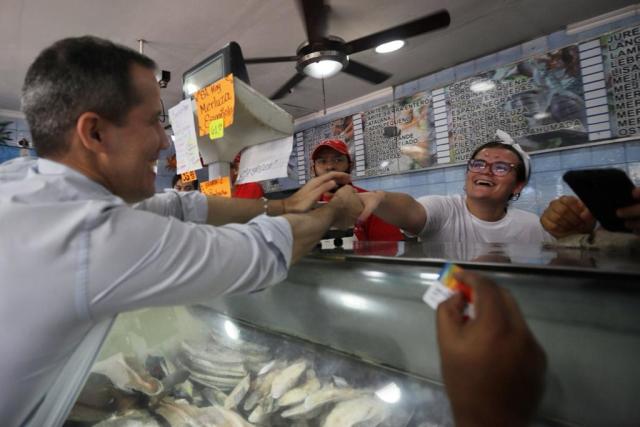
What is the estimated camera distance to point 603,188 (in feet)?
2.88

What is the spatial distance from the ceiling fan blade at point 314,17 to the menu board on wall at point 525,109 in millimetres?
2322

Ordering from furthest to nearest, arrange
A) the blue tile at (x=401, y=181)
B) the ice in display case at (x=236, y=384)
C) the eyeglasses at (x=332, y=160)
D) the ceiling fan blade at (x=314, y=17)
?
the blue tile at (x=401, y=181) → the eyeglasses at (x=332, y=160) → the ceiling fan blade at (x=314, y=17) → the ice in display case at (x=236, y=384)

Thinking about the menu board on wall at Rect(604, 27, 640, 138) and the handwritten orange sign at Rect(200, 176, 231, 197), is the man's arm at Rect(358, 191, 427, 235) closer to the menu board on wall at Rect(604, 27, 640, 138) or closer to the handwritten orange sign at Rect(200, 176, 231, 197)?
the handwritten orange sign at Rect(200, 176, 231, 197)

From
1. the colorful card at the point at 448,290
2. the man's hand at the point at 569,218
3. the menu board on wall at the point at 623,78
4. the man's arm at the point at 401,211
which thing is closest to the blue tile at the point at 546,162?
the menu board on wall at the point at 623,78

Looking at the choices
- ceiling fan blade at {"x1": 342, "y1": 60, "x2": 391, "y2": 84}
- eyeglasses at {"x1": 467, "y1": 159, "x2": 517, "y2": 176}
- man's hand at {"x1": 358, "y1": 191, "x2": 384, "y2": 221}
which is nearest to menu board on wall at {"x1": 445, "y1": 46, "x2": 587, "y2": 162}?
ceiling fan blade at {"x1": 342, "y1": 60, "x2": 391, "y2": 84}

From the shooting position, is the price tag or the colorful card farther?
the price tag

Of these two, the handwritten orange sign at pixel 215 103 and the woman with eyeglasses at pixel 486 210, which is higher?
the handwritten orange sign at pixel 215 103

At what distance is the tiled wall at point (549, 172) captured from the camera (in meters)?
3.49

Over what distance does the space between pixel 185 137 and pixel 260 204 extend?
1.98 ft

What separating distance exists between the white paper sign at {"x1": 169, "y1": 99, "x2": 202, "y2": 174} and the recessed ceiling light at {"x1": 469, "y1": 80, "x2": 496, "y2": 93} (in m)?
3.94

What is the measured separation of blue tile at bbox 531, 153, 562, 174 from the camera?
388 centimetres

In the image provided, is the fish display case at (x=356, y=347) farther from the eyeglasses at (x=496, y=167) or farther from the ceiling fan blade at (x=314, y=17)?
the ceiling fan blade at (x=314, y=17)

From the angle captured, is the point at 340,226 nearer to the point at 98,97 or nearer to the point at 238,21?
the point at 98,97

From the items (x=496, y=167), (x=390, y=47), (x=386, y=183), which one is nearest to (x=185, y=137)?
(x=496, y=167)
